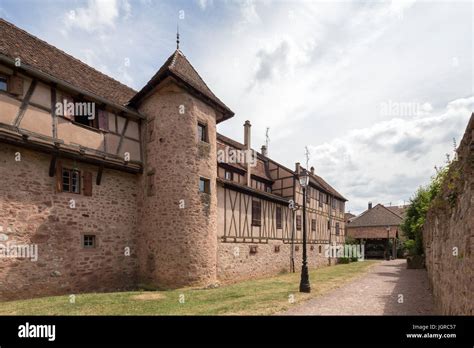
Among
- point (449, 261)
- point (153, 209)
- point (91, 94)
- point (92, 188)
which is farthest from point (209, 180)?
point (449, 261)

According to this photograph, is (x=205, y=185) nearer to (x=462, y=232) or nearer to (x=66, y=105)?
(x=66, y=105)

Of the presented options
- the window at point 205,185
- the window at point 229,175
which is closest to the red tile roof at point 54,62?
the window at point 205,185

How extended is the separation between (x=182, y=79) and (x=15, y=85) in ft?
18.4

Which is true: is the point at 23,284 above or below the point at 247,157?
below

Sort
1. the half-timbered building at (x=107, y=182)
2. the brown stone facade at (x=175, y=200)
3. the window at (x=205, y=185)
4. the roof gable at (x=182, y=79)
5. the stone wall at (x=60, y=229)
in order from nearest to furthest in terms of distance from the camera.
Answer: the stone wall at (x=60, y=229) → the half-timbered building at (x=107, y=182) → the brown stone facade at (x=175, y=200) → the roof gable at (x=182, y=79) → the window at (x=205, y=185)

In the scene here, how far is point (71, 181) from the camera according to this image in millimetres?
10617

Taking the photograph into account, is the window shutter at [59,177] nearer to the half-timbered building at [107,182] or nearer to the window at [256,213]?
the half-timbered building at [107,182]

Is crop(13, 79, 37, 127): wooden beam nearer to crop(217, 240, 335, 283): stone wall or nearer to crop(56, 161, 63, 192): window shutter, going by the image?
crop(56, 161, 63, 192): window shutter

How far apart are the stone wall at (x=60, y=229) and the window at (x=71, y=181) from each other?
22 centimetres

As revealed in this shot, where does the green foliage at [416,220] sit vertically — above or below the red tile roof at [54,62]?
below

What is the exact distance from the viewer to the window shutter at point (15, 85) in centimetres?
905

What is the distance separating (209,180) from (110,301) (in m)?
6.18
